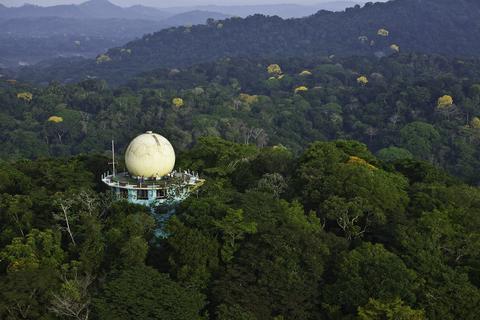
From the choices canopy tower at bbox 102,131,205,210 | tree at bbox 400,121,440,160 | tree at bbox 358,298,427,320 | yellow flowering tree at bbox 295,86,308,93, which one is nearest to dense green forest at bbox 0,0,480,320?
tree at bbox 358,298,427,320

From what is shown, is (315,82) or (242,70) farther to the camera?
(242,70)

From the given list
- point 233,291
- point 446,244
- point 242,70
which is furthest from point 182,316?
point 242,70

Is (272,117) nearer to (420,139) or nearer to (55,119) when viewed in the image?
(420,139)

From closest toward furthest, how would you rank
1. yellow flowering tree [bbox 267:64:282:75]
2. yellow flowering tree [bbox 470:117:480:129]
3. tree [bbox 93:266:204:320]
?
tree [bbox 93:266:204:320] < yellow flowering tree [bbox 470:117:480:129] < yellow flowering tree [bbox 267:64:282:75]

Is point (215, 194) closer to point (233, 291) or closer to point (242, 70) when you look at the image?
point (233, 291)

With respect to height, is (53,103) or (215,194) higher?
(215,194)

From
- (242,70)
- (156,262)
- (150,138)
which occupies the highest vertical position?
(150,138)

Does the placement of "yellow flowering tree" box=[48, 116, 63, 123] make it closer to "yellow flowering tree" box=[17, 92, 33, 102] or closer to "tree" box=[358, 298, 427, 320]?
"yellow flowering tree" box=[17, 92, 33, 102]
